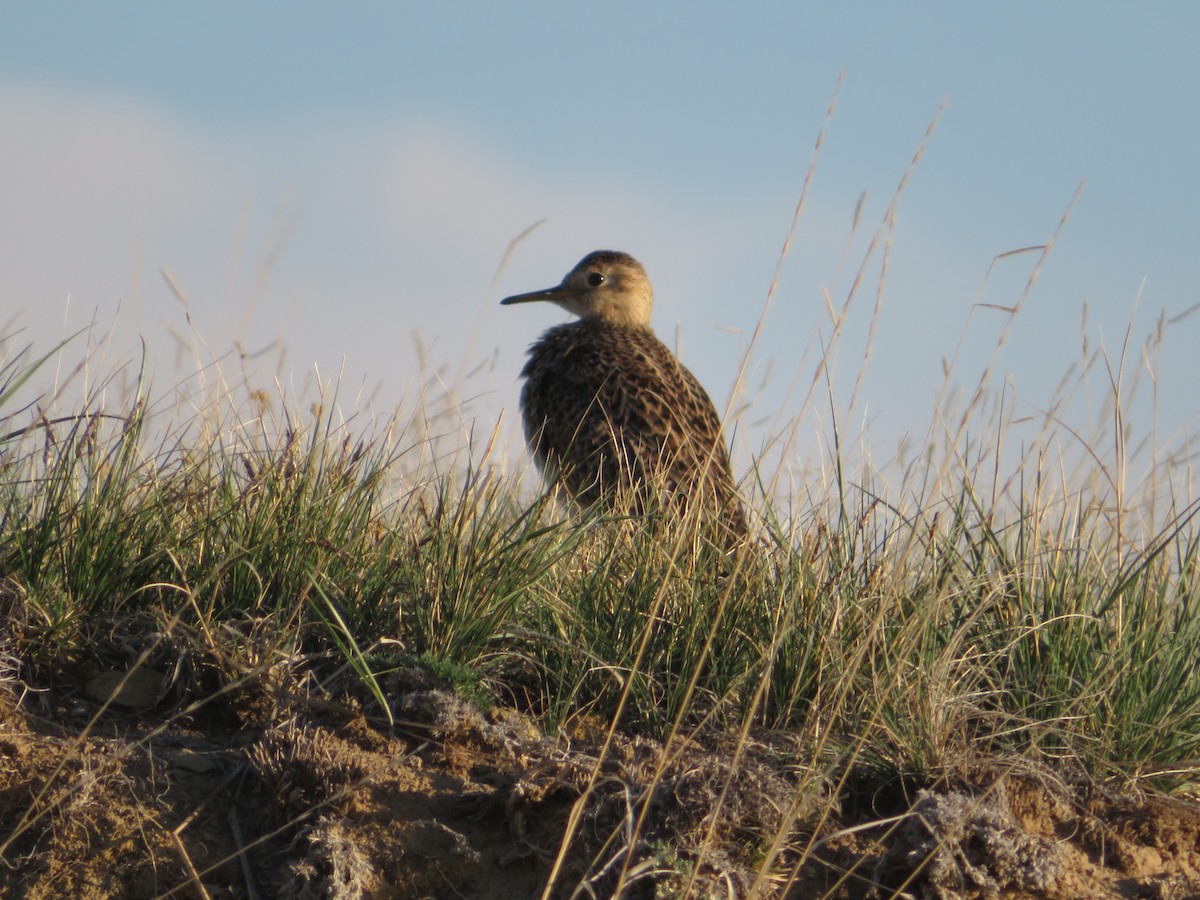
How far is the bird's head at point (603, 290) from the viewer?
25.6 ft

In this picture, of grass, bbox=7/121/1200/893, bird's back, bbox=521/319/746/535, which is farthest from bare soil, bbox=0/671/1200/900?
bird's back, bbox=521/319/746/535

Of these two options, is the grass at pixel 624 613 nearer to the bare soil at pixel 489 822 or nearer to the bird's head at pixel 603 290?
the bare soil at pixel 489 822

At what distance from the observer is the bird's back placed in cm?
589

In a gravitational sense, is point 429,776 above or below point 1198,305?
below

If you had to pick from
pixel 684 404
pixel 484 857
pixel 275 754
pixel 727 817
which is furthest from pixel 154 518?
pixel 684 404

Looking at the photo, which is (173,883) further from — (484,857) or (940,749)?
(940,749)

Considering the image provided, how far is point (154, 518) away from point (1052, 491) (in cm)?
263

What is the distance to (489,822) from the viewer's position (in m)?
2.85

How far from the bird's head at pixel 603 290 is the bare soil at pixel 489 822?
497cm

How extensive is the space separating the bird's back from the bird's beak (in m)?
0.87

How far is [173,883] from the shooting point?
2719mm

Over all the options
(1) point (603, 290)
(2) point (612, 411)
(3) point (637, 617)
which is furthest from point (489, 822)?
(1) point (603, 290)

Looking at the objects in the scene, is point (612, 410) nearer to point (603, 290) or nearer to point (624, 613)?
point (603, 290)

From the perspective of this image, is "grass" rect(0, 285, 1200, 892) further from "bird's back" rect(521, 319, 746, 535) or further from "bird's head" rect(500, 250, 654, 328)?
"bird's head" rect(500, 250, 654, 328)
